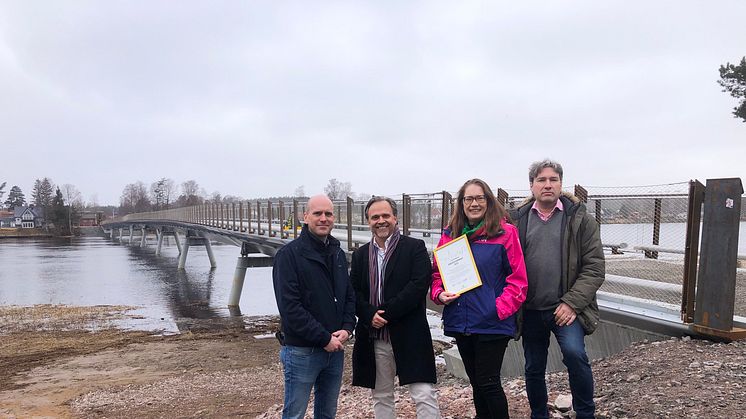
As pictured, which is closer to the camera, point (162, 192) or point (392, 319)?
point (392, 319)

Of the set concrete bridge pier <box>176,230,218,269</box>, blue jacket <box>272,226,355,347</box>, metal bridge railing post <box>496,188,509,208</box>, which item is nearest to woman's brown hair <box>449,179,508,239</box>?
blue jacket <box>272,226,355,347</box>

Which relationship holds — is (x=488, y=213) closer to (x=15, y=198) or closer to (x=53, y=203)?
(x=53, y=203)

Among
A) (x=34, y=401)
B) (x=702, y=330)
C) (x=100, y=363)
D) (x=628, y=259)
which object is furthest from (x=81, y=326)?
(x=702, y=330)

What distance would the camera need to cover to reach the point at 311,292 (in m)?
3.20

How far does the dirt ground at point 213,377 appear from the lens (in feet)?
12.6

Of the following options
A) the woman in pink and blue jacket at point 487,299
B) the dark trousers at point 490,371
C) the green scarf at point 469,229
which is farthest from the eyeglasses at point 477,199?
the dark trousers at point 490,371

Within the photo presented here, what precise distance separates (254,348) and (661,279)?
896 cm

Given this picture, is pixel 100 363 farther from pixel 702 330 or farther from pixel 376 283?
pixel 702 330

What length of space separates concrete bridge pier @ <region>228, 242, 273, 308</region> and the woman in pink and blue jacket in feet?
62.5

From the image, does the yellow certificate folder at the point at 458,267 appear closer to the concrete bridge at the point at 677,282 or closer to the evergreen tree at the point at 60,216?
the concrete bridge at the point at 677,282

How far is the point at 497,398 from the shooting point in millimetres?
3066

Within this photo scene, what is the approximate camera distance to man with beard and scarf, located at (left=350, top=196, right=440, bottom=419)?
321 centimetres

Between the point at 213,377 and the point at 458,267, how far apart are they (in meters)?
7.18

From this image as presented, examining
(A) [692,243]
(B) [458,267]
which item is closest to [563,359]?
(B) [458,267]
